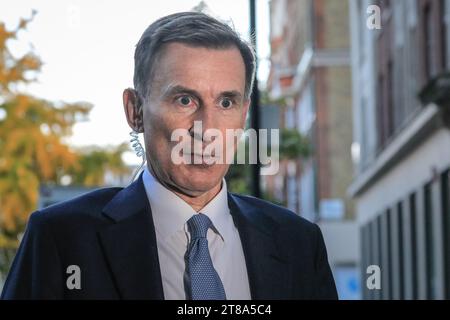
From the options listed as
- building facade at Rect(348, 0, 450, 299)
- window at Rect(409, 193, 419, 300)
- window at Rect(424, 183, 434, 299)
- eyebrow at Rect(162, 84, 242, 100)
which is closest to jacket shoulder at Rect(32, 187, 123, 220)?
eyebrow at Rect(162, 84, 242, 100)

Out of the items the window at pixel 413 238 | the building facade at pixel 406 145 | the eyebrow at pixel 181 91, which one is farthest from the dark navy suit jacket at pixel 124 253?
the window at pixel 413 238

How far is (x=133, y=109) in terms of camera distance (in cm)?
264

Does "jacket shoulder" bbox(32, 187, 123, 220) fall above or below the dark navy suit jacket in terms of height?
above

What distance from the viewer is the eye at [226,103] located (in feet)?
8.29

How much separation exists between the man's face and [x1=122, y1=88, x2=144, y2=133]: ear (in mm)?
64

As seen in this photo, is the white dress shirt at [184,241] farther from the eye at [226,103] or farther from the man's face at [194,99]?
the eye at [226,103]

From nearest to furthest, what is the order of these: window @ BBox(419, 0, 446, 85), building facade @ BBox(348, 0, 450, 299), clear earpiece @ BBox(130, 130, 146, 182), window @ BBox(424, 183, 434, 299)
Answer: clear earpiece @ BBox(130, 130, 146, 182) < building facade @ BBox(348, 0, 450, 299) < window @ BBox(424, 183, 434, 299) < window @ BBox(419, 0, 446, 85)

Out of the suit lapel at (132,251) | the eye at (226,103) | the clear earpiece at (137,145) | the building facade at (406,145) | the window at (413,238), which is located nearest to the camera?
the suit lapel at (132,251)

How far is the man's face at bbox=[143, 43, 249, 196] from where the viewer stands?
2488mm

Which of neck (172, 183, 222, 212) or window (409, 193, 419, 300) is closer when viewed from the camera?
neck (172, 183, 222, 212)

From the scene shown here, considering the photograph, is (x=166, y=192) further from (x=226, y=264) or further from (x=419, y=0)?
(x=419, y=0)

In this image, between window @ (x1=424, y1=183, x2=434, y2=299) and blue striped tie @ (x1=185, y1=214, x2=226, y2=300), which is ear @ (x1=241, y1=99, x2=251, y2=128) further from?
window @ (x1=424, y1=183, x2=434, y2=299)

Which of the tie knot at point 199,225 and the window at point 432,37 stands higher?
the window at point 432,37

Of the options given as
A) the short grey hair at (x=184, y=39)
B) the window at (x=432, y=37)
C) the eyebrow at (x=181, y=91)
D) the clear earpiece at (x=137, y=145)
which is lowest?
the clear earpiece at (x=137, y=145)
